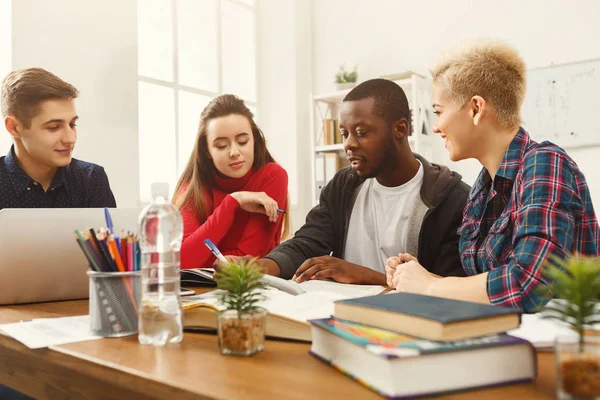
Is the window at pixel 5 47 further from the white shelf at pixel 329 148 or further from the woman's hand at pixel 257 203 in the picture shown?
the white shelf at pixel 329 148

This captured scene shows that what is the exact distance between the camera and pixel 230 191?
2.03 meters

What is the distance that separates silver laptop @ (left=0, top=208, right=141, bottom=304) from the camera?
3.52 ft

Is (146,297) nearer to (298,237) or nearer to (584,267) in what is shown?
(584,267)

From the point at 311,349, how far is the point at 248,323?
79 mm

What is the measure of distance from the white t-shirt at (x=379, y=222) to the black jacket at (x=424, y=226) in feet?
0.10

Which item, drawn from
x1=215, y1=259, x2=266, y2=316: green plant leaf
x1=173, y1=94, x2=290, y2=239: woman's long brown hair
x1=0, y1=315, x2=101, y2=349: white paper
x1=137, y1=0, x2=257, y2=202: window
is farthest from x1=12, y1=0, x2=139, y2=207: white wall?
x1=215, y1=259, x2=266, y2=316: green plant leaf

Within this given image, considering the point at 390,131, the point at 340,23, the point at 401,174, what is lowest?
the point at 401,174

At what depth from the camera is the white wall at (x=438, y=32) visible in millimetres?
3205

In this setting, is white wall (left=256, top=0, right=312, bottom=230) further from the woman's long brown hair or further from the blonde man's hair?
the blonde man's hair

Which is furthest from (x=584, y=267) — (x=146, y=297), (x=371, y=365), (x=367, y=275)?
(x=367, y=275)

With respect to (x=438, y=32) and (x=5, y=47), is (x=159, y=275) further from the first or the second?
(x=438, y=32)

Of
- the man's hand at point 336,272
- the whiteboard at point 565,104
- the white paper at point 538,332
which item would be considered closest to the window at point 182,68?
the whiteboard at point 565,104

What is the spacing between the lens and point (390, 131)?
1650mm

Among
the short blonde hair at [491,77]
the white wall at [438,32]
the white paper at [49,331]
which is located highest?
the white wall at [438,32]
